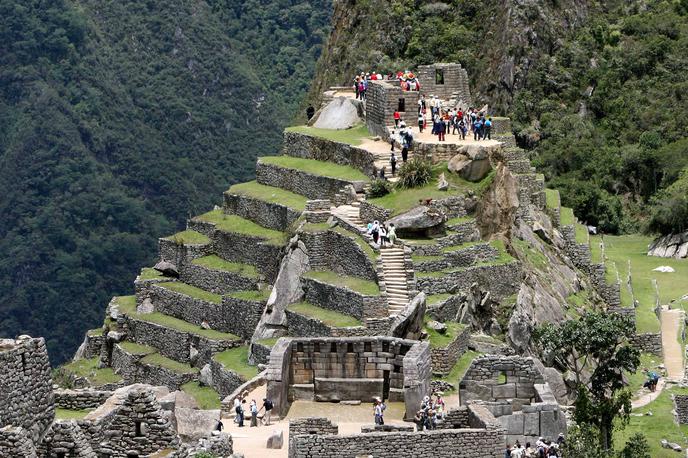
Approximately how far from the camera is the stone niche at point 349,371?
33250 mm

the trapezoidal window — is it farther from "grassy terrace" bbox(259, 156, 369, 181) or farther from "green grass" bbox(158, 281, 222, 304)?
"green grass" bbox(158, 281, 222, 304)

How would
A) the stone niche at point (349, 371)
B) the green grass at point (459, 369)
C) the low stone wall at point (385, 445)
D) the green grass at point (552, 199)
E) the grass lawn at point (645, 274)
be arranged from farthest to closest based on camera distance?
the green grass at point (552, 199) < the grass lawn at point (645, 274) < the green grass at point (459, 369) < the stone niche at point (349, 371) < the low stone wall at point (385, 445)

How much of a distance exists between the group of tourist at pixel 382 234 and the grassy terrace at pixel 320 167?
6.36m

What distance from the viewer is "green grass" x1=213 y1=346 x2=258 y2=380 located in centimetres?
5475

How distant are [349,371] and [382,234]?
2108 cm

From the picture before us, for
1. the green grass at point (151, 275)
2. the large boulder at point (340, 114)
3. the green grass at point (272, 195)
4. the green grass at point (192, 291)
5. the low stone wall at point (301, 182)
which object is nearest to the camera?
the low stone wall at point (301, 182)

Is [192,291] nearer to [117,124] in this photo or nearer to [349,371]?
[349,371]

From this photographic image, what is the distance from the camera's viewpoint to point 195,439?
28609 millimetres

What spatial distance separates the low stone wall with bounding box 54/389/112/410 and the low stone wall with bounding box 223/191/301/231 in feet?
111

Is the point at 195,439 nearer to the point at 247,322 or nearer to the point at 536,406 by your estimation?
the point at 536,406

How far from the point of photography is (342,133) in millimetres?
67688

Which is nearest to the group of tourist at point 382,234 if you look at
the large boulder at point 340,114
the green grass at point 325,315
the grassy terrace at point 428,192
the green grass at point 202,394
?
the grassy terrace at point 428,192

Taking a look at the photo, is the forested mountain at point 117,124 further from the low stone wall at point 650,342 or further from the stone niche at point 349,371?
the stone niche at point 349,371

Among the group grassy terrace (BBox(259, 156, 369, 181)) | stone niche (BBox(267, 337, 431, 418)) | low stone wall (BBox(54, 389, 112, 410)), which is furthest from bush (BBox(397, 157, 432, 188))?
low stone wall (BBox(54, 389, 112, 410))
